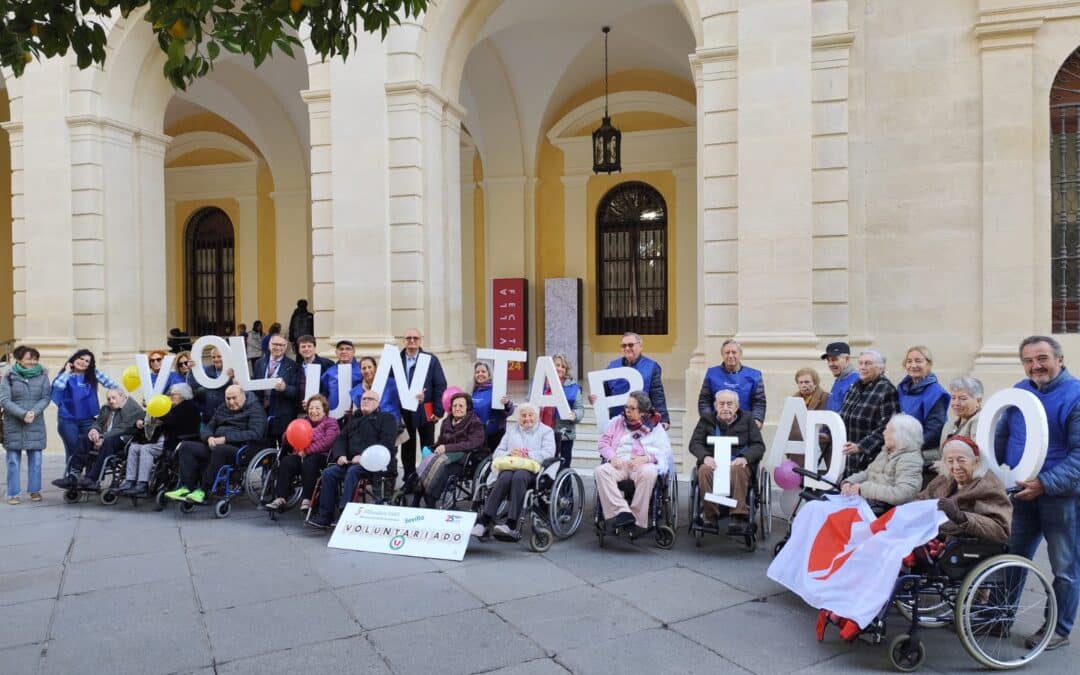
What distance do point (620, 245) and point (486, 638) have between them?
12.2 m

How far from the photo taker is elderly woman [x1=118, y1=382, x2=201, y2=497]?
7.54 m

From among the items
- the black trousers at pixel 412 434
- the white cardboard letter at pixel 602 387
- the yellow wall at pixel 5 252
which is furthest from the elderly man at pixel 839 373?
the yellow wall at pixel 5 252

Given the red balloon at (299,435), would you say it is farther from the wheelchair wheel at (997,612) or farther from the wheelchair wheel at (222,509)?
the wheelchair wheel at (997,612)

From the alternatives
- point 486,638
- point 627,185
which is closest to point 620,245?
point 627,185

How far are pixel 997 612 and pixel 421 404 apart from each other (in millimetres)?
5276

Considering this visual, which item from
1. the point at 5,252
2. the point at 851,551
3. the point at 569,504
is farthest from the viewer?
the point at 5,252

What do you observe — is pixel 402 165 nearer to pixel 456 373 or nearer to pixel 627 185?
pixel 456 373

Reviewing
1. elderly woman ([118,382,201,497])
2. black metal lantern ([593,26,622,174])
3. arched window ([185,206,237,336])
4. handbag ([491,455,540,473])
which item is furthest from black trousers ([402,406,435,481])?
arched window ([185,206,237,336])

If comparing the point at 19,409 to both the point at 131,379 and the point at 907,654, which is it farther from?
the point at 907,654

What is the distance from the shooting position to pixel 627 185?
1584cm

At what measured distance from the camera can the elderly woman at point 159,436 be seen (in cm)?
754

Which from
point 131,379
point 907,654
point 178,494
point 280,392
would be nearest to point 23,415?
point 131,379

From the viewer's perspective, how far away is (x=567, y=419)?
693 centimetres

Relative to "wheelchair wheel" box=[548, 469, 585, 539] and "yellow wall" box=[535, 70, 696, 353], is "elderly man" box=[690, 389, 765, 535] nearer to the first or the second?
"wheelchair wheel" box=[548, 469, 585, 539]
